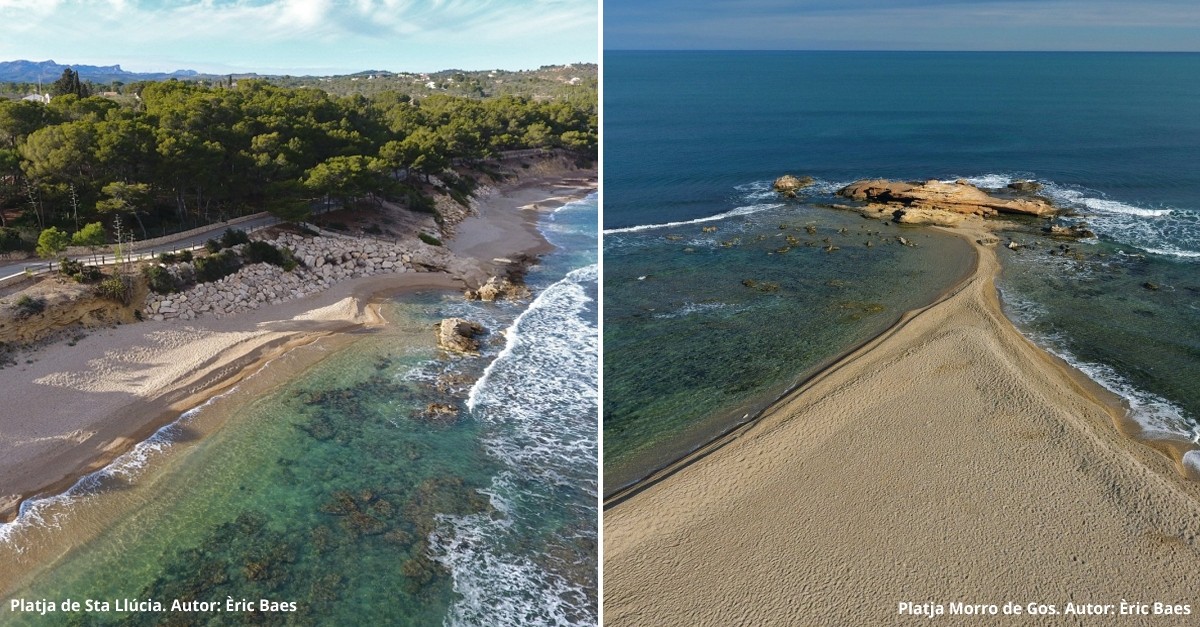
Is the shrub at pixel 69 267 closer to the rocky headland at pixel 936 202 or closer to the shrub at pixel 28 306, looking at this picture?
the shrub at pixel 28 306

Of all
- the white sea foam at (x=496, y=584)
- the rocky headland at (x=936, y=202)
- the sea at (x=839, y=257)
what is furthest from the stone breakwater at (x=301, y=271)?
the rocky headland at (x=936, y=202)

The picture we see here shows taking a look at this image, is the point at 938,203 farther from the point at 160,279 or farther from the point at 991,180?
the point at 160,279

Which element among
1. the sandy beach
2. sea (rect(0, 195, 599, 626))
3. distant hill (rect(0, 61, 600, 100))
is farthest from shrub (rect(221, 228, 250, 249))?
distant hill (rect(0, 61, 600, 100))

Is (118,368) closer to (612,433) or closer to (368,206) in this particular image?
(612,433)

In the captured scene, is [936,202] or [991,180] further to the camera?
[991,180]

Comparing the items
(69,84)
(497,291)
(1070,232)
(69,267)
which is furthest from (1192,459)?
(69,84)

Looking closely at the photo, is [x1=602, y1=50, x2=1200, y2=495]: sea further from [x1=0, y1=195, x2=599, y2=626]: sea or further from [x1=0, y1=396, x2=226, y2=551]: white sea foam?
[x1=0, y1=396, x2=226, y2=551]: white sea foam

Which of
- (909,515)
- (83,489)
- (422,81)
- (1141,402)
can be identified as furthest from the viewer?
(422,81)

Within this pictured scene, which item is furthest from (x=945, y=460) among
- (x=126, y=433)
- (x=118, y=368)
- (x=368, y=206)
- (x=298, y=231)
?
(x=368, y=206)
